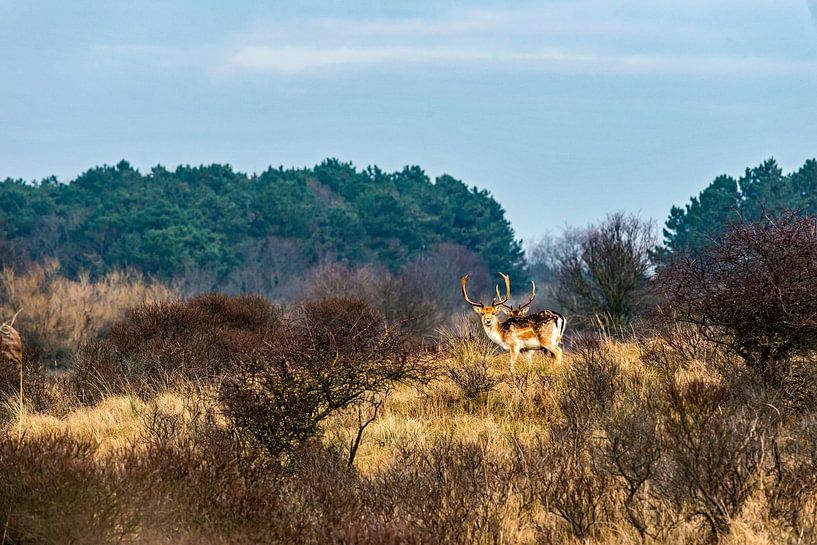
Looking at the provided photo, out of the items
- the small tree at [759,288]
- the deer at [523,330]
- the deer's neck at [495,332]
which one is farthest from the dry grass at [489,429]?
the small tree at [759,288]

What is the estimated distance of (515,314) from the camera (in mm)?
10906

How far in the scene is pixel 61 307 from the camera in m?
23.5

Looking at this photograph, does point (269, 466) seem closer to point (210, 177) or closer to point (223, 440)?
point (223, 440)

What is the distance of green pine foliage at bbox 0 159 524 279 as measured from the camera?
155 feet

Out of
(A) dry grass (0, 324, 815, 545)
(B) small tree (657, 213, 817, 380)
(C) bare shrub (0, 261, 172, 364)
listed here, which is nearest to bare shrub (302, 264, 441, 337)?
(C) bare shrub (0, 261, 172, 364)

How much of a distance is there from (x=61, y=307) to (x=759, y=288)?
18.8m

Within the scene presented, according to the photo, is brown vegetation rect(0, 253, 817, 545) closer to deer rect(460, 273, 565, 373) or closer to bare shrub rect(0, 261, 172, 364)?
deer rect(460, 273, 565, 373)

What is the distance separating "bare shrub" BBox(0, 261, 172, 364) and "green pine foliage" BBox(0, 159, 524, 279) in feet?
55.0

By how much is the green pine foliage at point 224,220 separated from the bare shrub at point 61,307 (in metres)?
16.8

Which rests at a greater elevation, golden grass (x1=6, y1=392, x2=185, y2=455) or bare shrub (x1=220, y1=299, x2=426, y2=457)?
bare shrub (x1=220, y1=299, x2=426, y2=457)

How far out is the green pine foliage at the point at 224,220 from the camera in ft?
155

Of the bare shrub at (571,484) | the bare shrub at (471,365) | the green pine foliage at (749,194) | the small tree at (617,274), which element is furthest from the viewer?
the green pine foliage at (749,194)

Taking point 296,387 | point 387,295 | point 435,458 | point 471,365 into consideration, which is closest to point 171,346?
point 471,365

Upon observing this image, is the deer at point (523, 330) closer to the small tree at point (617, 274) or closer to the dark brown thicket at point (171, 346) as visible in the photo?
the dark brown thicket at point (171, 346)
